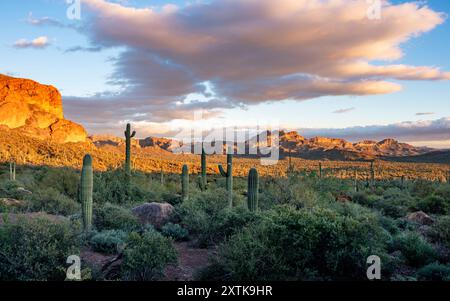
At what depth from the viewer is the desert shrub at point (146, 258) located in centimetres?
762

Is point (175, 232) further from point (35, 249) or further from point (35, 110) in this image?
point (35, 110)

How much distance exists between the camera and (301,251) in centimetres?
771

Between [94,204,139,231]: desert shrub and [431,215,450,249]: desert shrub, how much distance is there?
8894 mm

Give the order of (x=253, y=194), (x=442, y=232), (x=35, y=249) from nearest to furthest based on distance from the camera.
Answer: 1. (x=35, y=249)
2. (x=442, y=232)
3. (x=253, y=194)

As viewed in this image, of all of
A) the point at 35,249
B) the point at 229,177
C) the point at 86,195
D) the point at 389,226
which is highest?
the point at 229,177

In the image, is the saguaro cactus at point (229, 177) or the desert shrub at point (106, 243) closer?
the desert shrub at point (106, 243)

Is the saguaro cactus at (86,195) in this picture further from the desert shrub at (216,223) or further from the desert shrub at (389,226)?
the desert shrub at (389,226)

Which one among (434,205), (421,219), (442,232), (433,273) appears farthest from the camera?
(434,205)

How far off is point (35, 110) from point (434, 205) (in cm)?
10069

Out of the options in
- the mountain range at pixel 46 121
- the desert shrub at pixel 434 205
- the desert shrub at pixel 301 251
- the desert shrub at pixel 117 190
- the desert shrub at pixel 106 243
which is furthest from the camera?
the mountain range at pixel 46 121

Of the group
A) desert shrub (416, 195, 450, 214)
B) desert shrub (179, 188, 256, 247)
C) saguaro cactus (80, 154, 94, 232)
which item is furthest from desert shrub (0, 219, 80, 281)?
desert shrub (416, 195, 450, 214)

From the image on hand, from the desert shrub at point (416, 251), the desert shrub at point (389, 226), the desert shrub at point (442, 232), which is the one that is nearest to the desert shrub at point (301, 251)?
the desert shrub at point (416, 251)

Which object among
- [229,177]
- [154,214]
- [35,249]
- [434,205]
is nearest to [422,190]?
[434,205]

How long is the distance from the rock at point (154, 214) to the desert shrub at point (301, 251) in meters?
5.91
